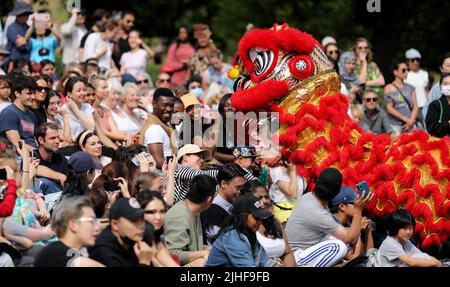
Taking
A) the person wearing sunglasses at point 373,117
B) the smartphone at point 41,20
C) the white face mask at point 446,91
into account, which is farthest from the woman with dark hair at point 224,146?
the smartphone at point 41,20

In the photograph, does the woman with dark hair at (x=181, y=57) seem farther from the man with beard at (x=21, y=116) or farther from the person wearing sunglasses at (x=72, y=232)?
the person wearing sunglasses at (x=72, y=232)

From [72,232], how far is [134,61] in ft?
27.6

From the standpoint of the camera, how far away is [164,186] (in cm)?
992

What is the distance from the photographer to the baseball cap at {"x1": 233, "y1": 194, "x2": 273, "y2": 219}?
26.4 ft

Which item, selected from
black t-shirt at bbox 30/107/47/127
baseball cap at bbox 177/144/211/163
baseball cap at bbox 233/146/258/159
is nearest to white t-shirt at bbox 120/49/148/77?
black t-shirt at bbox 30/107/47/127

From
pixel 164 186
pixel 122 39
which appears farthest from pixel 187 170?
pixel 122 39

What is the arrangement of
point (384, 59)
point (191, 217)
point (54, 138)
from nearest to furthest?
point (191, 217)
point (54, 138)
point (384, 59)

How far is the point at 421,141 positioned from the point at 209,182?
6.76 feet

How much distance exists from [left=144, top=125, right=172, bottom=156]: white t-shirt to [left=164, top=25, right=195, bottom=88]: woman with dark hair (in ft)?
16.0

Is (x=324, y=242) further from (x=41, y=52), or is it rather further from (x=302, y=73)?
(x=41, y=52)

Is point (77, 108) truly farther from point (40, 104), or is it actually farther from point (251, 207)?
point (251, 207)

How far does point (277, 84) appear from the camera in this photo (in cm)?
977

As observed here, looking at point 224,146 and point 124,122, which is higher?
point 124,122
